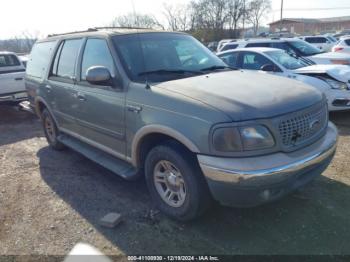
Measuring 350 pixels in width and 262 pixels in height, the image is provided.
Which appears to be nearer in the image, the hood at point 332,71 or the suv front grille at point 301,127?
the suv front grille at point 301,127

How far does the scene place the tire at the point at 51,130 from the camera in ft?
18.8

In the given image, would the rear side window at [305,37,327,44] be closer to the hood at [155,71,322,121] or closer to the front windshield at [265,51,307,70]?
the front windshield at [265,51,307,70]

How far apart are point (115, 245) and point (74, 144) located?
7.61 feet

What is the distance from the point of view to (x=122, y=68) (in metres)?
3.68

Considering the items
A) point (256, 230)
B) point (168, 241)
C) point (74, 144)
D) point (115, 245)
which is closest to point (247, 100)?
point (256, 230)

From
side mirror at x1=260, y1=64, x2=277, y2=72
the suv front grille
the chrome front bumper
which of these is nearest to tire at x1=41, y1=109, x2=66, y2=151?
the chrome front bumper

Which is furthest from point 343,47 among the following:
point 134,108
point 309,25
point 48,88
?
point 309,25

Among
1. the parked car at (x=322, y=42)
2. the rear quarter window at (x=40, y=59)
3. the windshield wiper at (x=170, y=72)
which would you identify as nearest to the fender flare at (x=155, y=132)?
the windshield wiper at (x=170, y=72)

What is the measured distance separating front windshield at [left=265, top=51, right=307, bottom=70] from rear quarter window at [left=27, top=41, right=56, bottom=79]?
193 inches

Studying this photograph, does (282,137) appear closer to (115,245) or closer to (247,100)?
(247,100)

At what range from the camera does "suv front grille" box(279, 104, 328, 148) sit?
9.40ft

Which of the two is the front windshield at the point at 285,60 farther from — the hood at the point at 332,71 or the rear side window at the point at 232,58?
the rear side window at the point at 232,58

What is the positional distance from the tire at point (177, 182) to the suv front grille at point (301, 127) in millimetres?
834

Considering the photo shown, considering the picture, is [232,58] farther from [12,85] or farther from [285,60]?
[12,85]
